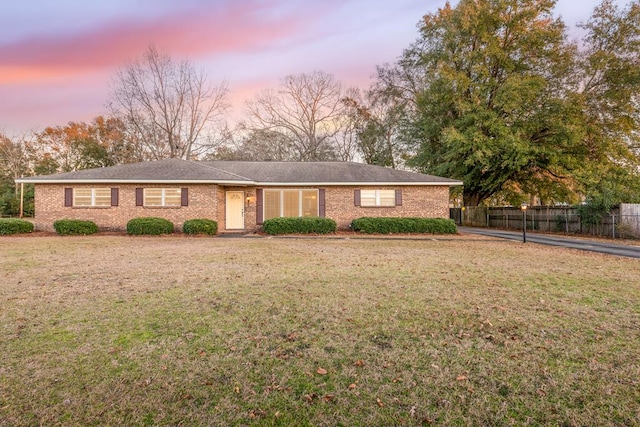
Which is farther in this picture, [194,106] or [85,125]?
[85,125]

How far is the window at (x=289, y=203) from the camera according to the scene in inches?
668

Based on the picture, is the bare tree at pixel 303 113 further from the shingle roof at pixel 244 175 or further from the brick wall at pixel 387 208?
the brick wall at pixel 387 208

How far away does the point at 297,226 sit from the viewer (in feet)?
50.1

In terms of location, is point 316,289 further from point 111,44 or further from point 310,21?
point 111,44

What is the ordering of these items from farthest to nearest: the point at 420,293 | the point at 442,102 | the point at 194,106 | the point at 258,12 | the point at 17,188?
the point at 17,188
the point at 194,106
the point at 442,102
the point at 258,12
the point at 420,293

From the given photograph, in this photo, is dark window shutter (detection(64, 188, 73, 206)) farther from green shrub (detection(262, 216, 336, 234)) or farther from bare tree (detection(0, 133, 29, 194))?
bare tree (detection(0, 133, 29, 194))

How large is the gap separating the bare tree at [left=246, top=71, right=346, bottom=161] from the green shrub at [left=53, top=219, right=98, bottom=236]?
61.5ft

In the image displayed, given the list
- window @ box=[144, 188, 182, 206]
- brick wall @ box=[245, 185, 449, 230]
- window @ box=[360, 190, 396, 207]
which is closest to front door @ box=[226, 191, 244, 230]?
brick wall @ box=[245, 185, 449, 230]

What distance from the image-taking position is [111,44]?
13.0 meters

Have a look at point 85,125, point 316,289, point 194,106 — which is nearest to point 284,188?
point 316,289

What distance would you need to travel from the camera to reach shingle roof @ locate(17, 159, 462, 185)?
603 inches

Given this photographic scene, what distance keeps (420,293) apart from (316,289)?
1.69 m

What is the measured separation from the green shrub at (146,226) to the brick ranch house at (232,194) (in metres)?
0.96

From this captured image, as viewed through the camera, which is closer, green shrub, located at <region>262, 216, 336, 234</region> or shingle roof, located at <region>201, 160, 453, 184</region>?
green shrub, located at <region>262, 216, 336, 234</region>
